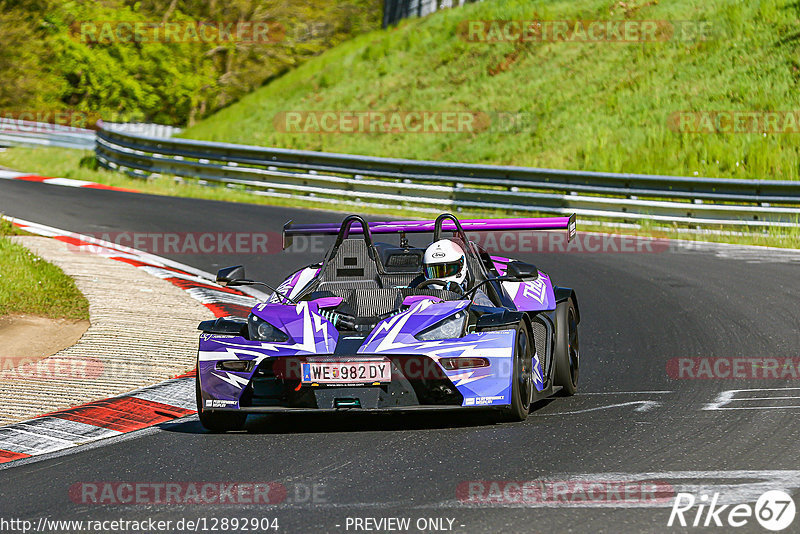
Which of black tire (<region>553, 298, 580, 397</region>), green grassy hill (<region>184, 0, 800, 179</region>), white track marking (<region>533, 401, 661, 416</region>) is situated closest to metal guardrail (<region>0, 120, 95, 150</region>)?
green grassy hill (<region>184, 0, 800, 179</region>)

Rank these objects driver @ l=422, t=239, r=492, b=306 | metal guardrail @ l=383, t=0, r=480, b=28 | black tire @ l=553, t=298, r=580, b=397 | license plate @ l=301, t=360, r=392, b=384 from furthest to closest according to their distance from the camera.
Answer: metal guardrail @ l=383, t=0, r=480, b=28 < black tire @ l=553, t=298, r=580, b=397 < driver @ l=422, t=239, r=492, b=306 < license plate @ l=301, t=360, r=392, b=384

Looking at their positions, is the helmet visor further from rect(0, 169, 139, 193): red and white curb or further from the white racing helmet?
rect(0, 169, 139, 193): red and white curb

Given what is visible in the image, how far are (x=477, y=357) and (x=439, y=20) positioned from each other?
29680 millimetres

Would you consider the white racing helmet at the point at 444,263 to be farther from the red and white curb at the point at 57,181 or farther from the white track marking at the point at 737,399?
the red and white curb at the point at 57,181

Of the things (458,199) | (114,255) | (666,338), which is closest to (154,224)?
(114,255)

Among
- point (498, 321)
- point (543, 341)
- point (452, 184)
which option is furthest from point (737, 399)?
point (452, 184)

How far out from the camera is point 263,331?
7.31 meters

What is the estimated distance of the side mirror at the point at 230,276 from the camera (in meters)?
7.89

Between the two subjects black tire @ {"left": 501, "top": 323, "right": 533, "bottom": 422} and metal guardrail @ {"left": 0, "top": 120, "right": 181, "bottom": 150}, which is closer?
black tire @ {"left": 501, "top": 323, "right": 533, "bottom": 422}

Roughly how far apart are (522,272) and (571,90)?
21.6 metres

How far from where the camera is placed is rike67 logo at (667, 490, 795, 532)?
4.84m

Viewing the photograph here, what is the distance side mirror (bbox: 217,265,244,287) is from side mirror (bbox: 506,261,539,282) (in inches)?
74.2

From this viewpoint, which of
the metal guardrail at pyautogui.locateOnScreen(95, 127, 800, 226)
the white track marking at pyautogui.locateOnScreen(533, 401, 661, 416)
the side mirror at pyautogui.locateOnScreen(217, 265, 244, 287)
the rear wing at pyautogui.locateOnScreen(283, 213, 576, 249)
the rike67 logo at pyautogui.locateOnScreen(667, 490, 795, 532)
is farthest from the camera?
the metal guardrail at pyautogui.locateOnScreen(95, 127, 800, 226)

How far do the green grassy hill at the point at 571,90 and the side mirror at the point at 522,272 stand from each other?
1471 cm
